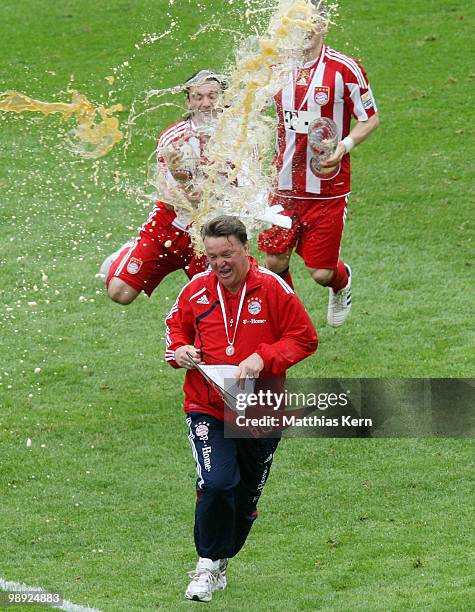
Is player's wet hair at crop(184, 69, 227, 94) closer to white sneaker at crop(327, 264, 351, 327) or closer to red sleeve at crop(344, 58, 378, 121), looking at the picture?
red sleeve at crop(344, 58, 378, 121)

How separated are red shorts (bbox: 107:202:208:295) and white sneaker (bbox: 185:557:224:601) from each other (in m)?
2.61

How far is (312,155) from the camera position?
9.45m

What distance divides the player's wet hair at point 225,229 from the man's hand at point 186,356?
22.2 inches

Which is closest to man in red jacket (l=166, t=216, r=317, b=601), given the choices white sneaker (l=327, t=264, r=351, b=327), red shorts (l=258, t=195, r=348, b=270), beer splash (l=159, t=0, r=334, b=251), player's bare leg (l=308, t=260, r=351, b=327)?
beer splash (l=159, t=0, r=334, b=251)

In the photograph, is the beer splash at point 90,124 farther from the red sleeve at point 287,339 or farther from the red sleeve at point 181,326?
the red sleeve at point 287,339

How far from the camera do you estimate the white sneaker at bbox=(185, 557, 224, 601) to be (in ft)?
21.9

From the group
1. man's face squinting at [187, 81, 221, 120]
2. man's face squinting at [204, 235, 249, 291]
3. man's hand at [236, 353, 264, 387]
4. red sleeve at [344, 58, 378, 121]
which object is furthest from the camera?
red sleeve at [344, 58, 378, 121]

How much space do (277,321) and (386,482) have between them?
202 cm

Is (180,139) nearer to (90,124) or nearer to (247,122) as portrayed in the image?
(247,122)

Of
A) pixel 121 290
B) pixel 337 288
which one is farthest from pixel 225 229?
pixel 337 288

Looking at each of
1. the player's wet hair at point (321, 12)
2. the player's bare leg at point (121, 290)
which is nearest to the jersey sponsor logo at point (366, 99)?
the player's wet hair at point (321, 12)

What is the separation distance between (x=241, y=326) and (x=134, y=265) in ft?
8.66

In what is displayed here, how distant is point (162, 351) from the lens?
10516 mm

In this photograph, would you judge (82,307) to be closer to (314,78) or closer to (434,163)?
(314,78)
